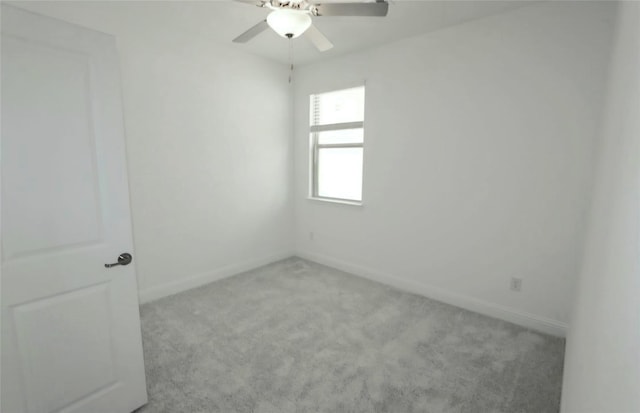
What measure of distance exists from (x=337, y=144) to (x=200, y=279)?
2.33 metres

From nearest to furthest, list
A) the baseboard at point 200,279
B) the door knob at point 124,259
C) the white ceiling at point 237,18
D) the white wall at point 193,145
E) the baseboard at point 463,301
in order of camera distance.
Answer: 1. the door knob at point 124,259
2. the white ceiling at point 237,18
3. the baseboard at point 463,301
4. the white wall at point 193,145
5. the baseboard at point 200,279

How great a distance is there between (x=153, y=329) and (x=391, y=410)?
2002 millimetres

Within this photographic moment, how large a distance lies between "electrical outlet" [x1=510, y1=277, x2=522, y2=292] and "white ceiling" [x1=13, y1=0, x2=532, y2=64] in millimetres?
2253

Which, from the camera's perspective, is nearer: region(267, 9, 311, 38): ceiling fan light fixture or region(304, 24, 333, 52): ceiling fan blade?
region(267, 9, 311, 38): ceiling fan light fixture

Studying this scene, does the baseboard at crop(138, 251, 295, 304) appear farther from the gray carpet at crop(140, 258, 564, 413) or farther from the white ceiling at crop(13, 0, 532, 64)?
the white ceiling at crop(13, 0, 532, 64)

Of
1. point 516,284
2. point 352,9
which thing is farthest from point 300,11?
point 516,284

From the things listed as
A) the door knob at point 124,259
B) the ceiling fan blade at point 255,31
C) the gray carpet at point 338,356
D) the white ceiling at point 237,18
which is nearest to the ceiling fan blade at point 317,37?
the ceiling fan blade at point 255,31

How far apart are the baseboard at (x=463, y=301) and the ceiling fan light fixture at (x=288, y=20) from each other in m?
2.67

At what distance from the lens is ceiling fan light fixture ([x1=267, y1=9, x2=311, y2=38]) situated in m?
1.69

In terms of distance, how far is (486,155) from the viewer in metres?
2.71

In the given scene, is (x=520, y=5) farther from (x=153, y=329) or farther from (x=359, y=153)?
(x=153, y=329)

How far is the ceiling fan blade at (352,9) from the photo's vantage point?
65.6 inches

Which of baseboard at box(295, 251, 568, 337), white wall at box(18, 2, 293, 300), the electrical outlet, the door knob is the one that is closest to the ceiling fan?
white wall at box(18, 2, 293, 300)

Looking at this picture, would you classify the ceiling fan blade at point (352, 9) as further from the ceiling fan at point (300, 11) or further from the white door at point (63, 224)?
the white door at point (63, 224)
